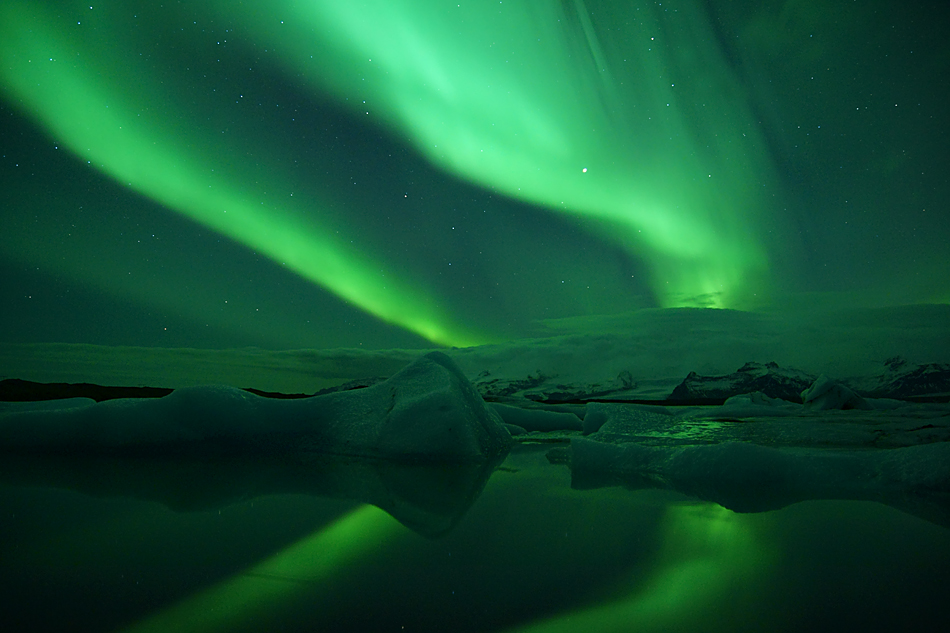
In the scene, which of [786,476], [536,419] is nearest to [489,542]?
[786,476]

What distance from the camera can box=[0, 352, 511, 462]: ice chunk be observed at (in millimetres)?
5891

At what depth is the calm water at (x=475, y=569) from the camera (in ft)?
4.98

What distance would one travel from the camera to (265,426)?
6285 millimetres

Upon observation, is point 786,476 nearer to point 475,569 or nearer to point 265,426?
point 475,569

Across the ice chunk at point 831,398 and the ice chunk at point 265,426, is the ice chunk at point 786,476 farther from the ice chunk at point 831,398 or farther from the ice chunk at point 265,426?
the ice chunk at point 831,398

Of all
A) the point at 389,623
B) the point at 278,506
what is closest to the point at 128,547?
the point at 278,506

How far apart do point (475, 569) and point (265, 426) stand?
5061 mm

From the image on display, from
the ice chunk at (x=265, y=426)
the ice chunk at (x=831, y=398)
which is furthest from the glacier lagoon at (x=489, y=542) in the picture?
→ the ice chunk at (x=831, y=398)

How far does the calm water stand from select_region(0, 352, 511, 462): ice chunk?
109 inches

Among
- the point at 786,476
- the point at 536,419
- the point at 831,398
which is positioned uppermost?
the point at 831,398

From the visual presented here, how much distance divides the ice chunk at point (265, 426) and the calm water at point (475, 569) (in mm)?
2762

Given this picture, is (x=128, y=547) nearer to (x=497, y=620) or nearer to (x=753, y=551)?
(x=497, y=620)

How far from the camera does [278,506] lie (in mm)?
3100

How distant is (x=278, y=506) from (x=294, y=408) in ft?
11.5
